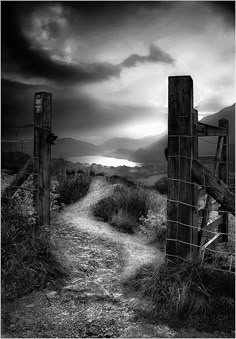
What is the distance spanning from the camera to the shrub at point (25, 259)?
201 inches

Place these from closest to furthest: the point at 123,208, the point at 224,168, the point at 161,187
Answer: the point at 224,168, the point at 123,208, the point at 161,187

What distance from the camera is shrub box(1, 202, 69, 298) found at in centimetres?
509

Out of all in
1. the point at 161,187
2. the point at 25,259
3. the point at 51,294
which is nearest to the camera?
the point at 51,294

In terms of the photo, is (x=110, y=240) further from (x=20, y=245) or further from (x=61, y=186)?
(x=61, y=186)

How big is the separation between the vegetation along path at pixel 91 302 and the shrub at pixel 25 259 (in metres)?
0.19

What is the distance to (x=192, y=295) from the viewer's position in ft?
14.3

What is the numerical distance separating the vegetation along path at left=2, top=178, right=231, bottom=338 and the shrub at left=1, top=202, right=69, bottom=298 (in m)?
0.19

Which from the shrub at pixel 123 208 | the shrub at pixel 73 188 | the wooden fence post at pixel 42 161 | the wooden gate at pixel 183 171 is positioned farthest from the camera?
the shrub at pixel 73 188

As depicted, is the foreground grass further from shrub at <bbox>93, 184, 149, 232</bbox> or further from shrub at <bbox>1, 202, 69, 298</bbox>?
shrub at <bbox>93, 184, 149, 232</bbox>

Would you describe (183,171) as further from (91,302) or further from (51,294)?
(51,294)

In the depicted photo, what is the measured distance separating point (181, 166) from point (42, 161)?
2693mm

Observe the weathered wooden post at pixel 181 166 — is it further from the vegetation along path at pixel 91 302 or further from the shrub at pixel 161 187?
the shrub at pixel 161 187

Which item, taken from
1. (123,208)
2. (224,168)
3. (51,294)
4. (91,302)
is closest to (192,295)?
(91,302)

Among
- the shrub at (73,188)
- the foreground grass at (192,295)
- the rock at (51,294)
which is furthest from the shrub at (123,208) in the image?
the foreground grass at (192,295)
